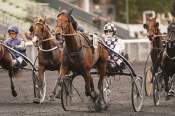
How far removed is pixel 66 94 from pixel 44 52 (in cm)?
292

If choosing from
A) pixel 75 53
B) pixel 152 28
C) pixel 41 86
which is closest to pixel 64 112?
pixel 75 53

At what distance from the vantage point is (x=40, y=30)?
18.0 metres

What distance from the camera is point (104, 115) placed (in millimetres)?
15344

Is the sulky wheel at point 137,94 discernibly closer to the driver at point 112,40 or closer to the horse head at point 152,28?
the driver at point 112,40

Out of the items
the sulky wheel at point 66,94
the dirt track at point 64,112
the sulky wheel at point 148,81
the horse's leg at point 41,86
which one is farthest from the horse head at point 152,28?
the sulky wheel at point 66,94

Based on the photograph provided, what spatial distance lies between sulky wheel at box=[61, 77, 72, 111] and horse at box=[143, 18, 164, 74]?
12.1 feet

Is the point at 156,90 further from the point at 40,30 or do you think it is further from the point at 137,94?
the point at 40,30

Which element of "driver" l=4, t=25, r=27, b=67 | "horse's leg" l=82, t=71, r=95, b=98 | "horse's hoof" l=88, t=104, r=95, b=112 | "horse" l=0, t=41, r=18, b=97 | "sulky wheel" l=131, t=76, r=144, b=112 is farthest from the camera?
"driver" l=4, t=25, r=27, b=67

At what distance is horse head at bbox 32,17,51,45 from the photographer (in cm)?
1792

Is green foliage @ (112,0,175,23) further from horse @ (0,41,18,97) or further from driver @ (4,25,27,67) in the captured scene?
horse @ (0,41,18,97)

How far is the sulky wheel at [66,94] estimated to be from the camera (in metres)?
15.2

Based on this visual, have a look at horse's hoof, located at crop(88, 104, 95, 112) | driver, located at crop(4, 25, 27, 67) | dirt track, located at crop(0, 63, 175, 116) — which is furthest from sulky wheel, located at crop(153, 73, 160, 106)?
driver, located at crop(4, 25, 27, 67)

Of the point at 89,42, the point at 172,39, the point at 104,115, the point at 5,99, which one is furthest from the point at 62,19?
the point at 5,99

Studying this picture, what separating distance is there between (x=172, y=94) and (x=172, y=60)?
0.69m
